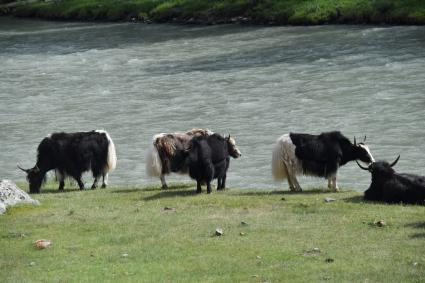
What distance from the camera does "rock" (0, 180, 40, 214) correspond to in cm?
1459

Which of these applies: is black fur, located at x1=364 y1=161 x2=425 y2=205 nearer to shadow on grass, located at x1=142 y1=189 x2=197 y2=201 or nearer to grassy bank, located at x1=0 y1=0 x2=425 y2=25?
shadow on grass, located at x1=142 y1=189 x2=197 y2=201

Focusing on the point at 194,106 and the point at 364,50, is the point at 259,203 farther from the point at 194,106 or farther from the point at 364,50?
the point at 364,50

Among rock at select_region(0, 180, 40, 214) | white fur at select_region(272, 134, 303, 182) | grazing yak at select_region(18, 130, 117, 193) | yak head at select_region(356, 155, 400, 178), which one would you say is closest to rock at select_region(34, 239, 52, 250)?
rock at select_region(0, 180, 40, 214)

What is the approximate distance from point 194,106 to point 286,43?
11.2 m

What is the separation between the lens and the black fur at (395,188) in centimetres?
1416

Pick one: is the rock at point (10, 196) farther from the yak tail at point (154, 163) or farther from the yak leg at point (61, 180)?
the yak leg at point (61, 180)

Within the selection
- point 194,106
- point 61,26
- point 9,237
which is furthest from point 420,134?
point 61,26

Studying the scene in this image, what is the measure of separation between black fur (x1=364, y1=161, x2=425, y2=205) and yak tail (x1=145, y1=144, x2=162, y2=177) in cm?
400

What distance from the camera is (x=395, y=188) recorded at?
1429 centimetres

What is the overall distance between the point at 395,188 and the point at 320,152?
2142mm

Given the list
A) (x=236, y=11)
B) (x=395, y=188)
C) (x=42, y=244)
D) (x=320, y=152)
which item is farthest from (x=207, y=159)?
(x=236, y=11)

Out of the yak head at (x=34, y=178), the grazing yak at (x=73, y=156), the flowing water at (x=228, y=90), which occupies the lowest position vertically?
the flowing water at (x=228, y=90)

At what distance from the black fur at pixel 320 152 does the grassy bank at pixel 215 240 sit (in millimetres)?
787

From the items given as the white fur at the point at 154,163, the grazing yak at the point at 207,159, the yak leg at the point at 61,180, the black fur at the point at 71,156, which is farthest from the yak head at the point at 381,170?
the yak leg at the point at 61,180
